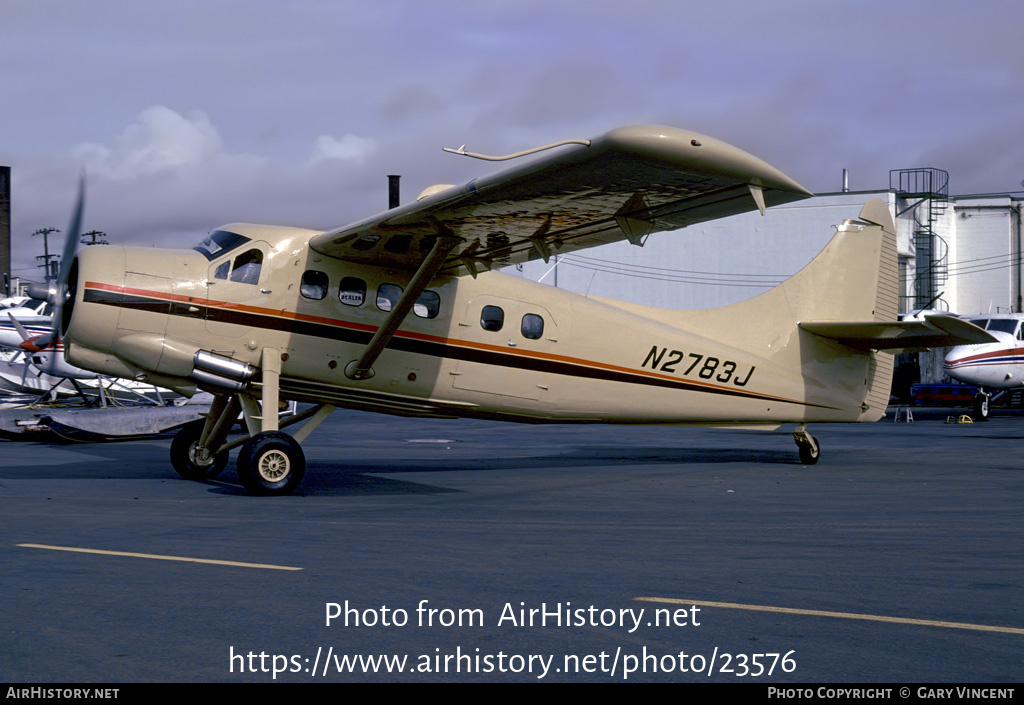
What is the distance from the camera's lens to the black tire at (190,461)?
40.7ft

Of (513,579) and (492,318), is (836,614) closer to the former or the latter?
(513,579)

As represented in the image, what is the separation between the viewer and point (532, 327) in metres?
12.8

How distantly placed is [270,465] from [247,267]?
2.37 meters

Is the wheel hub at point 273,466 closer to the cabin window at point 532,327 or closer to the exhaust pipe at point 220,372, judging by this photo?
the exhaust pipe at point 220,372

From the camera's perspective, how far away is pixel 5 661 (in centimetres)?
393

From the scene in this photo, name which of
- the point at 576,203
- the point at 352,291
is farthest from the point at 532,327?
the point at 576,203

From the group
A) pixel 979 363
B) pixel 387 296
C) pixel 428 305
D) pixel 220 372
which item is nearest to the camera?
pixel 220 372

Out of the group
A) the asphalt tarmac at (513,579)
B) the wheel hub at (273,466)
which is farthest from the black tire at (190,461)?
the wheel hub at (273,466)

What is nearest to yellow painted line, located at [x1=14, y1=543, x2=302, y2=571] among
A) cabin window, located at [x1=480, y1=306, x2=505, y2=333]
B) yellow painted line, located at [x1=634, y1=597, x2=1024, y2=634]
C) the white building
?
yellow painted line, located at [x1=634, y1=597, x2=1024, y2=634]

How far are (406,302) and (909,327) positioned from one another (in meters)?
7.49

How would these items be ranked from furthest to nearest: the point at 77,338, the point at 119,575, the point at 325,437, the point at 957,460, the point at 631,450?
A: the point at 325,437, the point at 631,450, the point at 957,460, the point at 77,338, the point at 119,575

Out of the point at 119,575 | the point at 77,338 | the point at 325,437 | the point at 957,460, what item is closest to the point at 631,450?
the point at 957,460

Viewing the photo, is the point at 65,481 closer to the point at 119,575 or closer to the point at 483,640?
the point at 119,575
